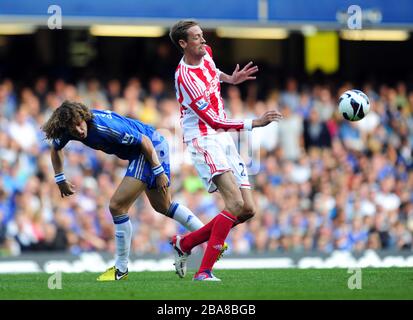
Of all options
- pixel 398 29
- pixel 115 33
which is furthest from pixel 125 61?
pixel 398 29

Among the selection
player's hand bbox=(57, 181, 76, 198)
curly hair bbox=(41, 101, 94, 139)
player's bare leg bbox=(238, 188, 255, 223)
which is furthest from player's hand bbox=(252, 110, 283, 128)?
player's hand bbox=(57, 181, 76, 198)

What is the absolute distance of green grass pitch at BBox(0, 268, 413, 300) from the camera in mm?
9344

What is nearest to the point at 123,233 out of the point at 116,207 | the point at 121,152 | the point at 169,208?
the point at 116,207

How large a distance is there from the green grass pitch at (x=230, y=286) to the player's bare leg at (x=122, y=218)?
168 millimetres

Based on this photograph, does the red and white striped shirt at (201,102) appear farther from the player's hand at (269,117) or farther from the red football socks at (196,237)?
the red football socks at (196,237)

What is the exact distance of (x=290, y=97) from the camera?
2177 cm

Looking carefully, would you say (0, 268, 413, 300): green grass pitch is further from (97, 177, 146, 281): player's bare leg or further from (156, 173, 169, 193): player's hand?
(156, 173, 169, 193): player's hand

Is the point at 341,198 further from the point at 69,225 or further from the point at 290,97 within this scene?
the point at 69,225

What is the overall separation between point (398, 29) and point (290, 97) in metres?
2.59

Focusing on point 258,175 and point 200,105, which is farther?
point 258,175

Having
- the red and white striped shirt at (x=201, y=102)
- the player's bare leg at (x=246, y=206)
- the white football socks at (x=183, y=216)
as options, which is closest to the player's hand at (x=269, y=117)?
the red and white striped shirt at (x=201, y=102)

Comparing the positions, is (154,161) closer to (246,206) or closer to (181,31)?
(246,206)

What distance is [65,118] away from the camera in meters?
10.4

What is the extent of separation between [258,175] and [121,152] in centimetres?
928
